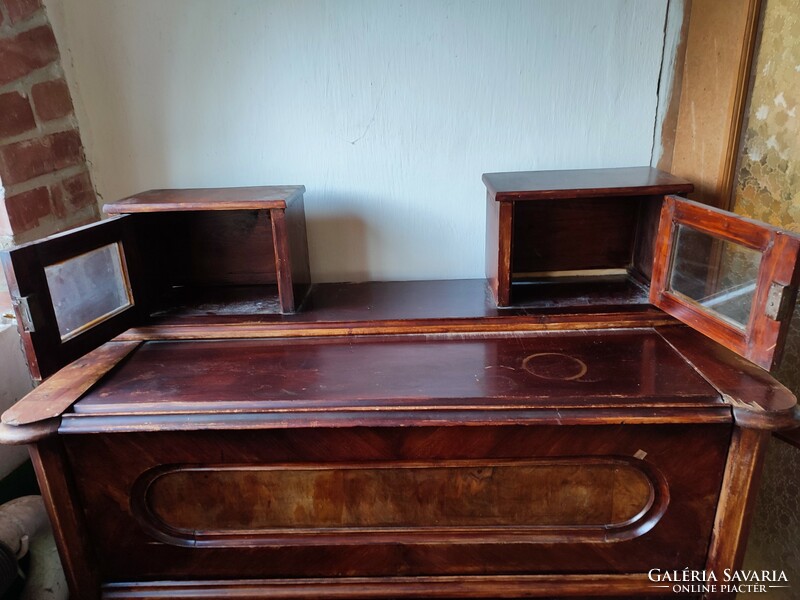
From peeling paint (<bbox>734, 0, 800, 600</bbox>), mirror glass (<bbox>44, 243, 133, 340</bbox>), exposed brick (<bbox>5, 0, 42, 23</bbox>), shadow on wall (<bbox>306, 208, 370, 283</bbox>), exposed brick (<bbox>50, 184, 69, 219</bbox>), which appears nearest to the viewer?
mirror glass (<bbox>44, 243, 133, 340</bbox>)

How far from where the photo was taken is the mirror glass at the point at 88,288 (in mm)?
935

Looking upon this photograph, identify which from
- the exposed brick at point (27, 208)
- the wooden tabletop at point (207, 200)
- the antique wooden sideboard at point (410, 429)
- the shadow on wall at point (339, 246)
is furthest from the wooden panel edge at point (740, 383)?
the exposed brick at point (27, 208)

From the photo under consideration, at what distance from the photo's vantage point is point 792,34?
102 centimetres

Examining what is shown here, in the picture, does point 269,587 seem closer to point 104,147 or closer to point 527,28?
point 104,147

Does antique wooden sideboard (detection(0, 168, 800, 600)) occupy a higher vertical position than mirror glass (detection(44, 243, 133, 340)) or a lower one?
lower

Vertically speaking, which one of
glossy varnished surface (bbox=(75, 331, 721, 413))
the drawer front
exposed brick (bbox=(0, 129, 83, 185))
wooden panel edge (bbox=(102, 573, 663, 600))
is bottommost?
wooden panel edge (bbox=(102, 573, 663, 600))

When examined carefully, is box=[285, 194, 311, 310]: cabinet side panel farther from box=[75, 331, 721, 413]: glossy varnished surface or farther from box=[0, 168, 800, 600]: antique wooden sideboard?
box=[75, 331, 721, 413]: glossy varnished surface

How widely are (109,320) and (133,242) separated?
0.18 m

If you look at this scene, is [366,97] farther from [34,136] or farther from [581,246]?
[34,136]

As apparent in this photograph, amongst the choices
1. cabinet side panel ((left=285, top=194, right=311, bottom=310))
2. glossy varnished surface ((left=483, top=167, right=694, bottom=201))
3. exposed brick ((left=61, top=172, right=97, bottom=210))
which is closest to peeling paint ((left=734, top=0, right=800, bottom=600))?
glossy varnished surface ((left=483, top=167, right=694, bottom=201))

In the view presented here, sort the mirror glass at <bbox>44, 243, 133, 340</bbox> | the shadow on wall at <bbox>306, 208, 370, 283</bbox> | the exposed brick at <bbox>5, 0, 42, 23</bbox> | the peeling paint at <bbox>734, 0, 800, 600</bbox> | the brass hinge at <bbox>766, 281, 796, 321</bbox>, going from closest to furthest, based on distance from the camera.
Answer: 1. the brass hinge at <bbox>766, 281, 796, 321</bbox>
2. the mirror glass at <bbox>44, 243, 133, 340</bbox>
3. the peeling paint at <bbox>734, 0, 800, 600</bbox>
4. the exposed brick at <bbox>5, 0, 42, 23</bbox>
5. the shadow on wall at <bbox>306, 208, 370, 283</bbox>

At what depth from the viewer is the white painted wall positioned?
123 cm

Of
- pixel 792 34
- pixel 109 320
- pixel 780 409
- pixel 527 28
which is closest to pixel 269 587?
pixel 109 320

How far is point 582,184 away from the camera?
1142 mm
